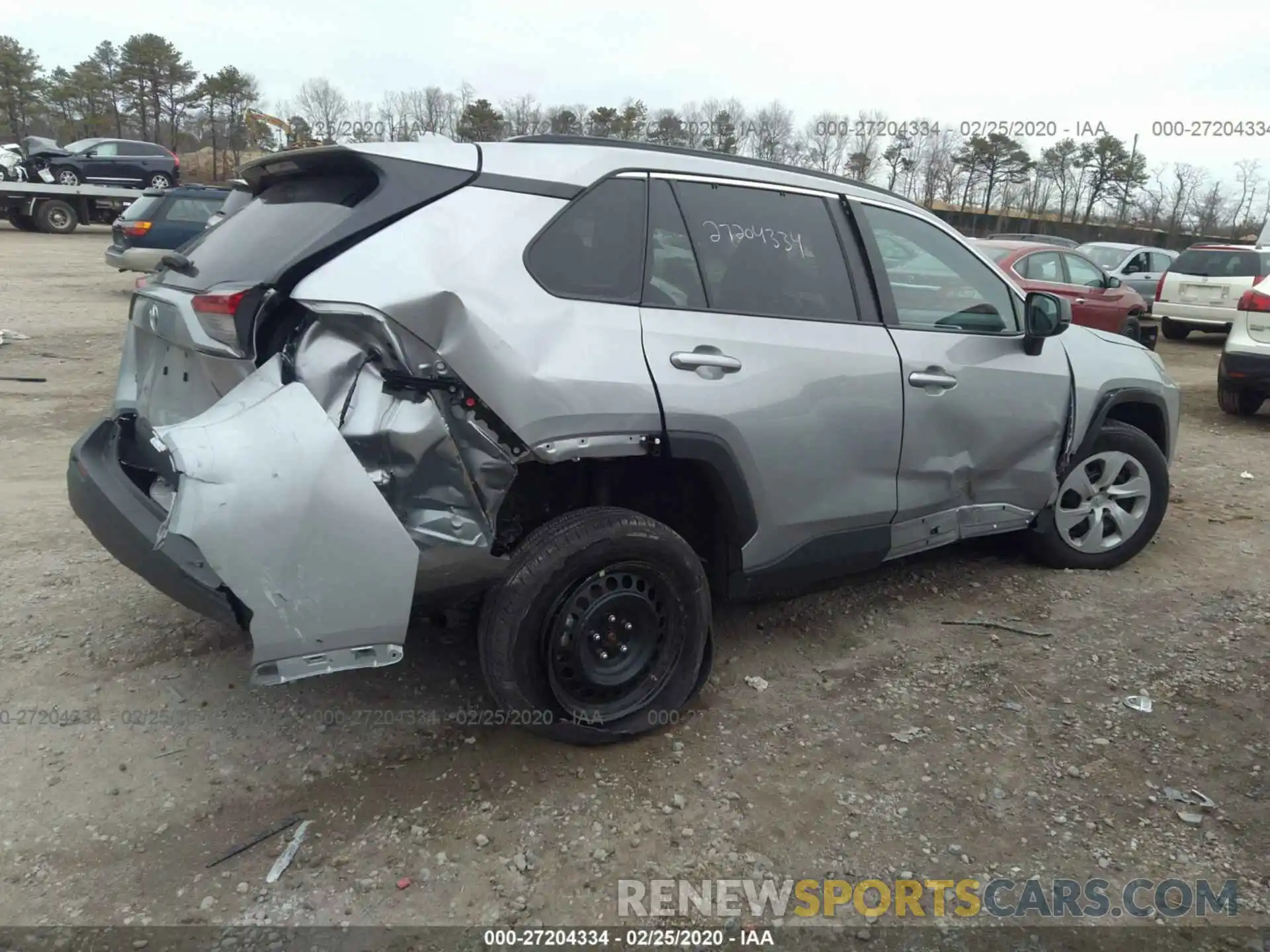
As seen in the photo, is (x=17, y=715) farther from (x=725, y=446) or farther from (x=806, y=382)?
(x=806, y=382)

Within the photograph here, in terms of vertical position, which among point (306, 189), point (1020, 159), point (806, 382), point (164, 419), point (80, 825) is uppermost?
point (1020, 159)

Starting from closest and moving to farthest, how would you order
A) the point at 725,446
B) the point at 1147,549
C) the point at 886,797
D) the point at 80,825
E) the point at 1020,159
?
the point at 80,825 → the point at 886,797 → the point at 725,446 → the point at 1147,549 → the point at 1020,159

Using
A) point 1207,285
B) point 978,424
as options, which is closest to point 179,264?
point 978,424

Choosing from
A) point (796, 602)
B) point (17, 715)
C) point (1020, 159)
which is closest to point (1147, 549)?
point (796, 602)

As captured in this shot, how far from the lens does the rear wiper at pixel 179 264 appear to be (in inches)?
120

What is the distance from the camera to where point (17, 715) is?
10.3ft

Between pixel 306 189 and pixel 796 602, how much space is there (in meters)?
2.70

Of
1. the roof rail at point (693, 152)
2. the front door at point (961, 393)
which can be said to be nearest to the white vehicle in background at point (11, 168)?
the roof rail at point (693, 152)

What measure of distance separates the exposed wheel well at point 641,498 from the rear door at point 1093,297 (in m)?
10.1

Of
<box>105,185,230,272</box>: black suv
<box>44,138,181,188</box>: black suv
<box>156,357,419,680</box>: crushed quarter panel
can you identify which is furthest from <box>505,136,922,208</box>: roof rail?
<box>44,138,181,188</box>: black suv

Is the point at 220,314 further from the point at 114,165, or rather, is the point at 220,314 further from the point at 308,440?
the point at 114,165

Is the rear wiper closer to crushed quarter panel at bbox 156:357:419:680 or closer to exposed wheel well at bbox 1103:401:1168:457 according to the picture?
crushed quarter panel at bbox 156:357:419:680

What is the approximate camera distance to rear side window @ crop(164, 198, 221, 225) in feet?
47.0

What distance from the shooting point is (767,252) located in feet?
10.9
